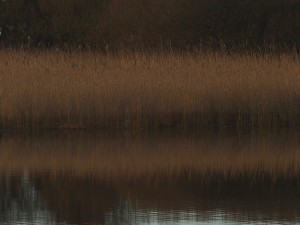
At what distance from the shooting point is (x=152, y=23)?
29188 millimetres

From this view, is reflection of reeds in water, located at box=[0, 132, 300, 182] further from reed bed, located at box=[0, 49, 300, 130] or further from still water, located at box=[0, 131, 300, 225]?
reed bed, located at box=[0, 49, 300, 130]

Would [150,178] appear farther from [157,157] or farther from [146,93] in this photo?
[146,93]

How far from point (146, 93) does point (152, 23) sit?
1257cm

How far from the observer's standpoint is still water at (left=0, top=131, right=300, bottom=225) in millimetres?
9245

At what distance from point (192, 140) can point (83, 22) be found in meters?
14.9

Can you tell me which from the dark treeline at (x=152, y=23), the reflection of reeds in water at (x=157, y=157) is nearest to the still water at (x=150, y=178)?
the reflection of reeds in water at (x=157, y=157)

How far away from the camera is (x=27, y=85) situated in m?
16.6

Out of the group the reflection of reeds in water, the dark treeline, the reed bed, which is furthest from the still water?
the dark treeline

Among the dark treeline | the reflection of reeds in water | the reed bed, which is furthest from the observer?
the dark treeline

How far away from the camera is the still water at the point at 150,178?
9245 millimetres

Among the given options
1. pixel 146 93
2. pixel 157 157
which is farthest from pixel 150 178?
pixel 146 93

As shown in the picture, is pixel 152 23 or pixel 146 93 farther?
pixel 152 23

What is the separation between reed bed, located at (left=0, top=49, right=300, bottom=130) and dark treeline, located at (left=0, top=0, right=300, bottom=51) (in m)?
8.05

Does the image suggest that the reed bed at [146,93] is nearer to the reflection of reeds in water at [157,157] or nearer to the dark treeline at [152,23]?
the reflection of reeds in water at [157,157]
